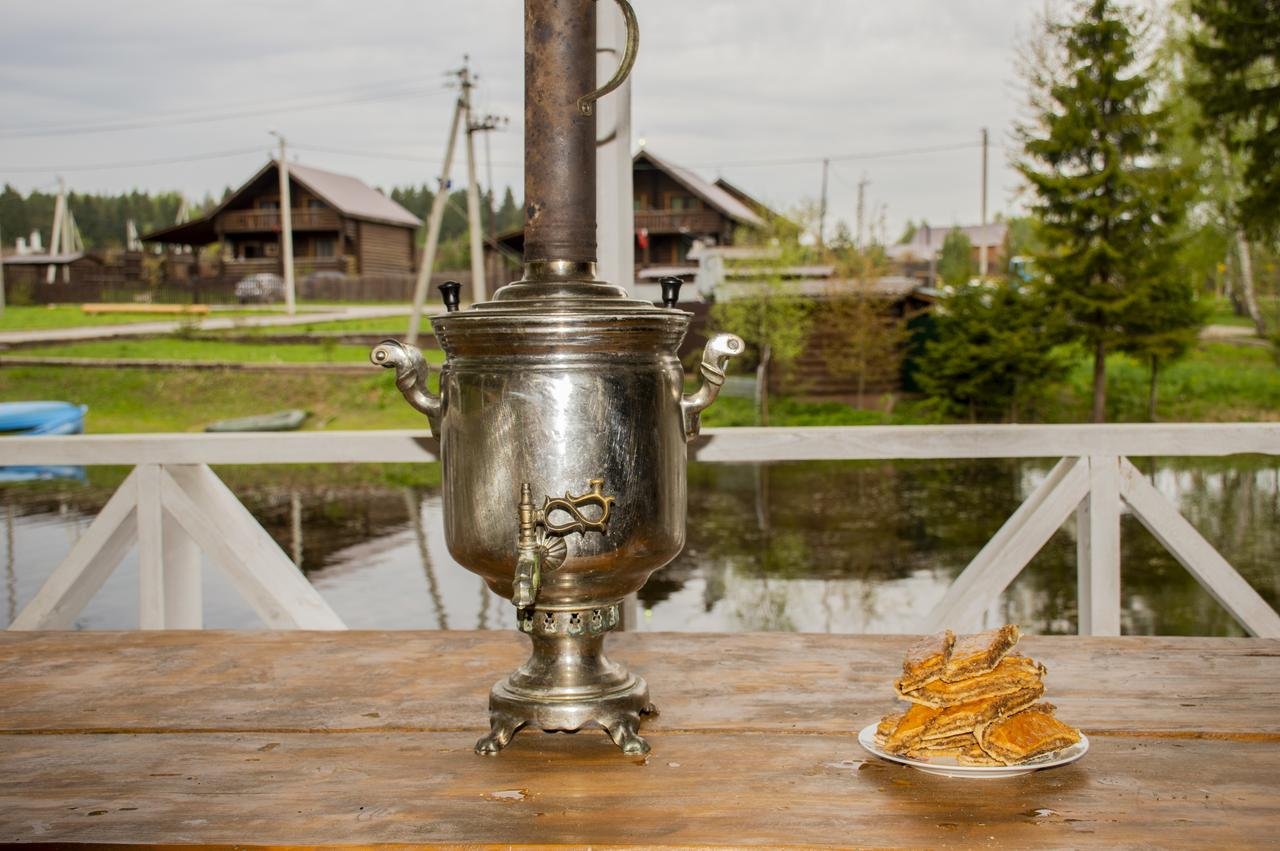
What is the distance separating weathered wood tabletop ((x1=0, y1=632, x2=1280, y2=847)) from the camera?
1049mm

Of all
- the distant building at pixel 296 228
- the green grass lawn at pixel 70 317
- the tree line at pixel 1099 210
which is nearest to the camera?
the tree line at pixel 1099 210

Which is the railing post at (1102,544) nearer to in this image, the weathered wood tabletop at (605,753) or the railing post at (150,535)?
the weathered wood tabletop at (605,753)

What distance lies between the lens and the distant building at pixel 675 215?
29031mm

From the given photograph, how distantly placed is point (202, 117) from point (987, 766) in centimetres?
3996

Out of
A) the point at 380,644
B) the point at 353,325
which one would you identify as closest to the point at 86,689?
the point at 380,644

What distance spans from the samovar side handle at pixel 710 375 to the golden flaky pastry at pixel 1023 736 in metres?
0.43

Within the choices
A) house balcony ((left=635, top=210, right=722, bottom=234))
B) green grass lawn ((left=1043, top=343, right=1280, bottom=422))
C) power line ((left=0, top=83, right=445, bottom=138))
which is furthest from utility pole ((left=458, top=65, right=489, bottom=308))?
power line ((left=0, top=83, right=445, bottom=138))

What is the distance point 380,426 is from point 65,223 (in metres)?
18.0

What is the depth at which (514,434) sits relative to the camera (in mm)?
1280

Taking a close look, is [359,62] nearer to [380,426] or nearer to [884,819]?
[380,426]

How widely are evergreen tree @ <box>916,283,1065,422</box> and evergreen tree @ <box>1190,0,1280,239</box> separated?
3377mm

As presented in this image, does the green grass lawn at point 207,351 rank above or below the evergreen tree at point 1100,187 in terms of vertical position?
below

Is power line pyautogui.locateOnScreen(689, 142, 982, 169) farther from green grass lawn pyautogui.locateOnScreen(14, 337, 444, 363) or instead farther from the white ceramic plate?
the white ceramic plate

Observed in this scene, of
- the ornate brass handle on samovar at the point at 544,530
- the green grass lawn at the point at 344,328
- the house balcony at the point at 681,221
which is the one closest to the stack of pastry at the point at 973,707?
the ornate brass handle on samovar at the point at 544,530
